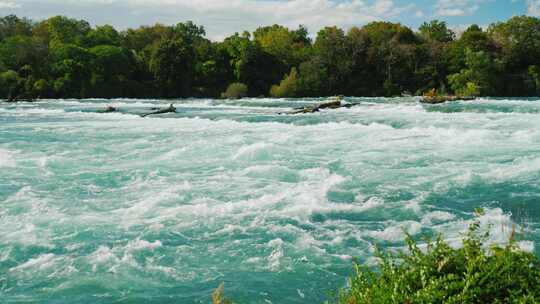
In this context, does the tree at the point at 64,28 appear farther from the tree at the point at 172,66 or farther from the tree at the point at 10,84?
the tree at the point at 10,84

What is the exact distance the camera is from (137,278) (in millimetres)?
7672

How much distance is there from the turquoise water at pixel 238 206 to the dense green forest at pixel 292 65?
1664 inches

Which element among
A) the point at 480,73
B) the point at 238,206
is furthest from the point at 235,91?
the point at 238,206

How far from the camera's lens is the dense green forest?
2402 inches

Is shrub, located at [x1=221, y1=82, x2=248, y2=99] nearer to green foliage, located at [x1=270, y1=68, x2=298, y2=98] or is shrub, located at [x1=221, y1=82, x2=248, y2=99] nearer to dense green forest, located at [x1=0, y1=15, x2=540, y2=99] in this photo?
dense green forest, located at [x1=0, y1=15, x2=540, y2=99]

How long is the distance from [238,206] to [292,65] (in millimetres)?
68567

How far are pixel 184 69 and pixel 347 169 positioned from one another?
5850cm

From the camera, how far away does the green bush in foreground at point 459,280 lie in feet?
13.8

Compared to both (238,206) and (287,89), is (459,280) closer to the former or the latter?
(238,206)

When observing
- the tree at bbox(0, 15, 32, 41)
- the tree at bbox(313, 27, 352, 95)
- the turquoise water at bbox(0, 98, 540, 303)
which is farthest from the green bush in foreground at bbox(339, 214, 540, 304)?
the tree at bbox(0, 15, 32, 41)

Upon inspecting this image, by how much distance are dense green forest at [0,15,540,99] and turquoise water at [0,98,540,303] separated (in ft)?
139

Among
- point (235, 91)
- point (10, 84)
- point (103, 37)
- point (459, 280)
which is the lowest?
point (459, 280)

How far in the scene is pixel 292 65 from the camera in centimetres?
7812

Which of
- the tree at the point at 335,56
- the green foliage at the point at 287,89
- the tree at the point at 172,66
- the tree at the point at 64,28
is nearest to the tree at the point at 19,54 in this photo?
the tree at the point at 172,66
